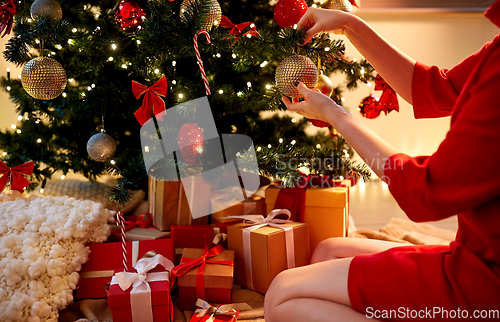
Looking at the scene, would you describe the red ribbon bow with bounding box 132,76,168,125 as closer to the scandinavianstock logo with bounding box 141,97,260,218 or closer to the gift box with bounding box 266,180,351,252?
the scandinavianstock logo with bounding box 141,97,260,218

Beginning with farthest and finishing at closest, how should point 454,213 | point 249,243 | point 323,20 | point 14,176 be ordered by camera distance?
point 14,176 → point 249,243 → point 323,20 → point 454,213

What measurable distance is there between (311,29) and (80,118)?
1.07 meters

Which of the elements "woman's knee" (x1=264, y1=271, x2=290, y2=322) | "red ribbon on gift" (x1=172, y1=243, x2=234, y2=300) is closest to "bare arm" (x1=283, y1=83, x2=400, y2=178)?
"woman's knee" (x1=264, y1=271, x2=290, y2=322)

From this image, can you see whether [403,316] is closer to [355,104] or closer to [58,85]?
[58,85]

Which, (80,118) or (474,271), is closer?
(474,271)

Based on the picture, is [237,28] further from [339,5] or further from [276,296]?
[276,296]

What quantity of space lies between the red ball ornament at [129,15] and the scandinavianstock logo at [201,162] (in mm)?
280

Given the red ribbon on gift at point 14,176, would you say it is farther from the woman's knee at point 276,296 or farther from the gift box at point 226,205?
the woman's knee at point 276,296

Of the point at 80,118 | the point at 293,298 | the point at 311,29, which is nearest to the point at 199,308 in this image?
the point at 293,298

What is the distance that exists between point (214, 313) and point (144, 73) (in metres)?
0.79

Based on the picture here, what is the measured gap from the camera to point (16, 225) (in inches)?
37.4

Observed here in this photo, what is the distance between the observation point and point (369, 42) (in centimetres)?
87

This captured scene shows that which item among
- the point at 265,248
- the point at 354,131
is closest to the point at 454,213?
the point at 354,131

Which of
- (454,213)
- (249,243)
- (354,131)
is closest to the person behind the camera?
(454,213)
